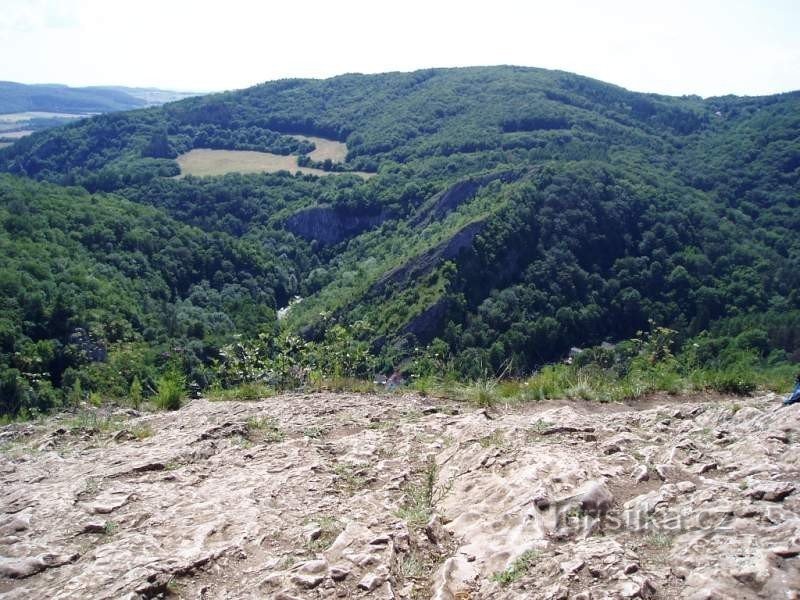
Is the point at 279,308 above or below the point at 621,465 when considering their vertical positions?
below

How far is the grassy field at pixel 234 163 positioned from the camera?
12925 centimetres

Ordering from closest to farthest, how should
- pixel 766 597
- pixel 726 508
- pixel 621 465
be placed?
pixel 766 597 < pixel 726 508 < pixel 621 465

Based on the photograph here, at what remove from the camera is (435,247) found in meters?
71.4

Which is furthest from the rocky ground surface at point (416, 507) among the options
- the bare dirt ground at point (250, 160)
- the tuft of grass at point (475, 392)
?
the bare dirt ground at point (250, 160)

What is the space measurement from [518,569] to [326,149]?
14797 centimetres

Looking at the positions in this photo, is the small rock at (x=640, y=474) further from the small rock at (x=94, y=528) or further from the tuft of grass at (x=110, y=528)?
the small rock at (x=94, y=528)

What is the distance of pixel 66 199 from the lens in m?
77.0

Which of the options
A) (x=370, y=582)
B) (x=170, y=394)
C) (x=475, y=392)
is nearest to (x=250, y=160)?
(x=170, y=394)

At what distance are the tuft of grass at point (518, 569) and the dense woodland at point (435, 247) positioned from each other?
543 cm

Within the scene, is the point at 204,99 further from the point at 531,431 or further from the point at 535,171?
the point at 531,431

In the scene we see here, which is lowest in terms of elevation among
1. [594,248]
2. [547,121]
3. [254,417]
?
[594,248]

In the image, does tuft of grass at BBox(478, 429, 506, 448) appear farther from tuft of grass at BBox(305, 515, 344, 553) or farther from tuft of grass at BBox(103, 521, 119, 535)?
tuft of grass at BBox(103, 521, 119, 535)

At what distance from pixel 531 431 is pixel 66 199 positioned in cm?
8339

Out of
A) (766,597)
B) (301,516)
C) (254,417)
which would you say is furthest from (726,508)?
(254,417)
